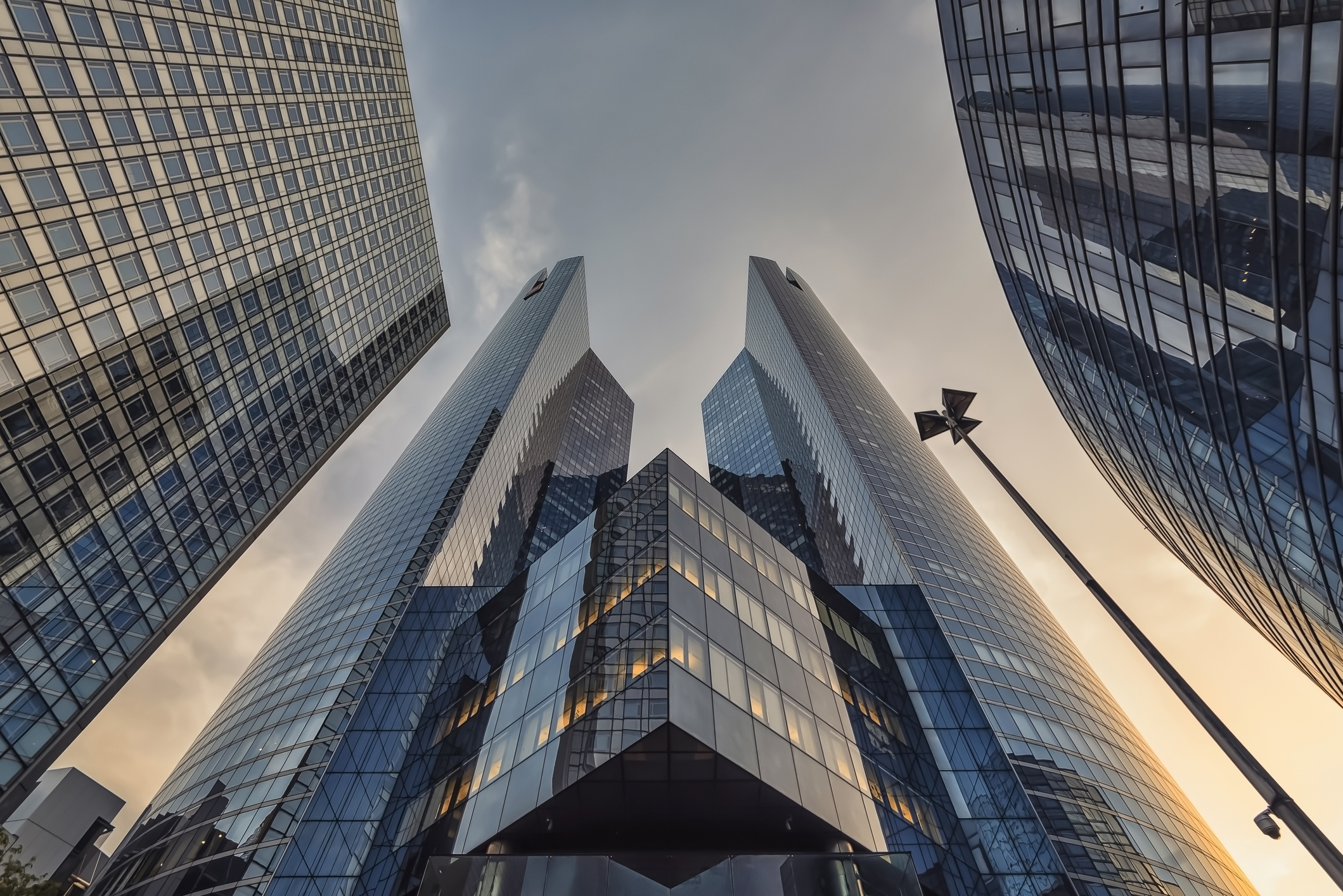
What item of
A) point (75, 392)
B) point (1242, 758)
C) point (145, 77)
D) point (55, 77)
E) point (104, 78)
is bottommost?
point (1242, 758)

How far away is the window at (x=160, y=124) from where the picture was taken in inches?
1564

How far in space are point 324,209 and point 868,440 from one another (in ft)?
230

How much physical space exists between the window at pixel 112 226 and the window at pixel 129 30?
1029 cm

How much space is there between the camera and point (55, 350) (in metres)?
34.0

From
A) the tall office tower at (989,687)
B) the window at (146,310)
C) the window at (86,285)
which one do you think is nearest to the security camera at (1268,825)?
the tall office tower at (989,687)

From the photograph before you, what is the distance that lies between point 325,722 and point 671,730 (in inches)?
1453

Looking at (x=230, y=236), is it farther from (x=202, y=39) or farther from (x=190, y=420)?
(x=190, y=420)

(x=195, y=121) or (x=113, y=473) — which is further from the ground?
(x=195, y=121)

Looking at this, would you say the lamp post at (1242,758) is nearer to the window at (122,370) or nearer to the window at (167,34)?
the window at (122,370)

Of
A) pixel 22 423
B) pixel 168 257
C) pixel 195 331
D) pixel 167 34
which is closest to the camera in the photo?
pixel 22 423

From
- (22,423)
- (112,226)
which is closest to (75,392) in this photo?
(22,423)

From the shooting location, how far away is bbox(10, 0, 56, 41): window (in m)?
30.9

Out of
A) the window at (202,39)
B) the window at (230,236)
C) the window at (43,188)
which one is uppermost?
the window at (202,39)

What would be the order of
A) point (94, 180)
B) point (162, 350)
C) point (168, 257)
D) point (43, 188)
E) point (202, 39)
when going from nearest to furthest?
1. point (43, 188)
2. point (94, 180)
3. point (168, 257)
4. point (162, 350)
5. point (202, 39)
